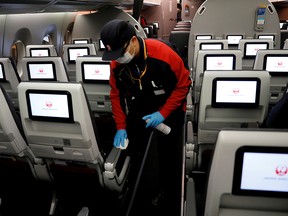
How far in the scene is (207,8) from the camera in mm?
8312

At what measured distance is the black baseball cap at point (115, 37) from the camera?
1912mm

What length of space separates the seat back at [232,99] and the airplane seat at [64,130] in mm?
835

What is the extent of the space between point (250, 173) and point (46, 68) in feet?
11.3

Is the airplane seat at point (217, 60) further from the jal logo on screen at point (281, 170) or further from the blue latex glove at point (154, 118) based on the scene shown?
the jal logo on screen at point (281, 170)

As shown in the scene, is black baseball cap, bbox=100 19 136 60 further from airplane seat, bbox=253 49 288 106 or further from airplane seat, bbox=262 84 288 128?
airplane seat, bbox=253 49 288 106

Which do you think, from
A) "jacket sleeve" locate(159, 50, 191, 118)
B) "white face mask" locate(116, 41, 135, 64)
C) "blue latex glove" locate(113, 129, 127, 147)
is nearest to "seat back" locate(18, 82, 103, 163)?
"blue latex glove" locate(113, 129, 127, 147)

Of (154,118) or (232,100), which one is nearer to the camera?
(232,100)

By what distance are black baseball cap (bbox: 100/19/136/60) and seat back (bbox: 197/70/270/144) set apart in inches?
27.4

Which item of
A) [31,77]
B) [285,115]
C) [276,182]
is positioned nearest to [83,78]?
[31,77]

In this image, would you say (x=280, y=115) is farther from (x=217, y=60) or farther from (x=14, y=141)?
(x=217, y=60)

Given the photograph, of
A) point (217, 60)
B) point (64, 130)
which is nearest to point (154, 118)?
point (64, 130)

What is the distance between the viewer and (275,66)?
11.4 feet

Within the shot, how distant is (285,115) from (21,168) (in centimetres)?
210

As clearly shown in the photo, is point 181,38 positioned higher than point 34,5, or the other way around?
point 34,5
